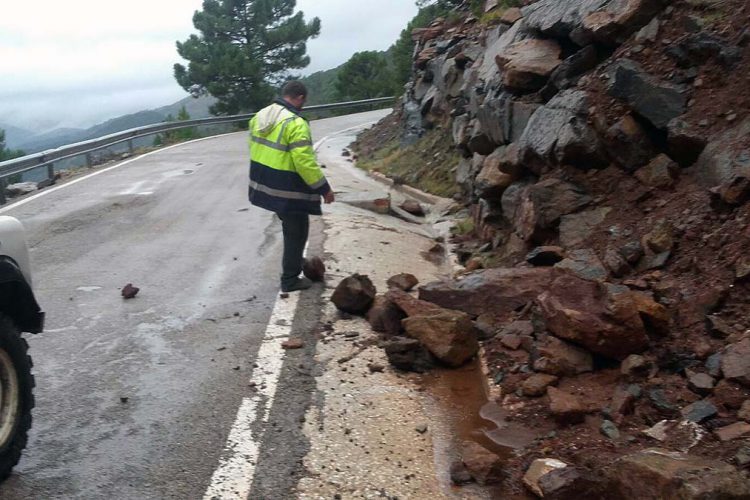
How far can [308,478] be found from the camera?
4395 millimetres

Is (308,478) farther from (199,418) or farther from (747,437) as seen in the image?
(747,437)

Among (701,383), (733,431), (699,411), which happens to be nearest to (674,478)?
(733,431)

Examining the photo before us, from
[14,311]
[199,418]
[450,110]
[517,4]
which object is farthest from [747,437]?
[450,110]

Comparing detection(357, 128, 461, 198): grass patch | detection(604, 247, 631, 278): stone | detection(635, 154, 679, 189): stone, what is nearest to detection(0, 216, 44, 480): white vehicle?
detection(604, 247, 631, 278): stone

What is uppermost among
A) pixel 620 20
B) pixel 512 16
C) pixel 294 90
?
pixel 512 16

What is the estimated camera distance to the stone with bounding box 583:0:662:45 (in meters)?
8.20

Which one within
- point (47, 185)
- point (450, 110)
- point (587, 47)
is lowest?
point (47, 185)

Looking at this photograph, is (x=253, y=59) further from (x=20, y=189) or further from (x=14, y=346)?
(x=14, y=346)

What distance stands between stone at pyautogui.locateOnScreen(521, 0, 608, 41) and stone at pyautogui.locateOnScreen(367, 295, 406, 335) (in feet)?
13.1

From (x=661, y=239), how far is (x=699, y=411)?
2027 mm

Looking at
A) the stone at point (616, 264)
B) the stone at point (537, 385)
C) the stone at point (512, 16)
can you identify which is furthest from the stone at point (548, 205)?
the stone at point (512, 16)

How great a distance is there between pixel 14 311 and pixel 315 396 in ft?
6.31

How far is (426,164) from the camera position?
15.2 m

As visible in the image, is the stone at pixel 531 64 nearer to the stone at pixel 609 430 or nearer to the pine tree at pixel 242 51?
the stone at pixel 609 430
